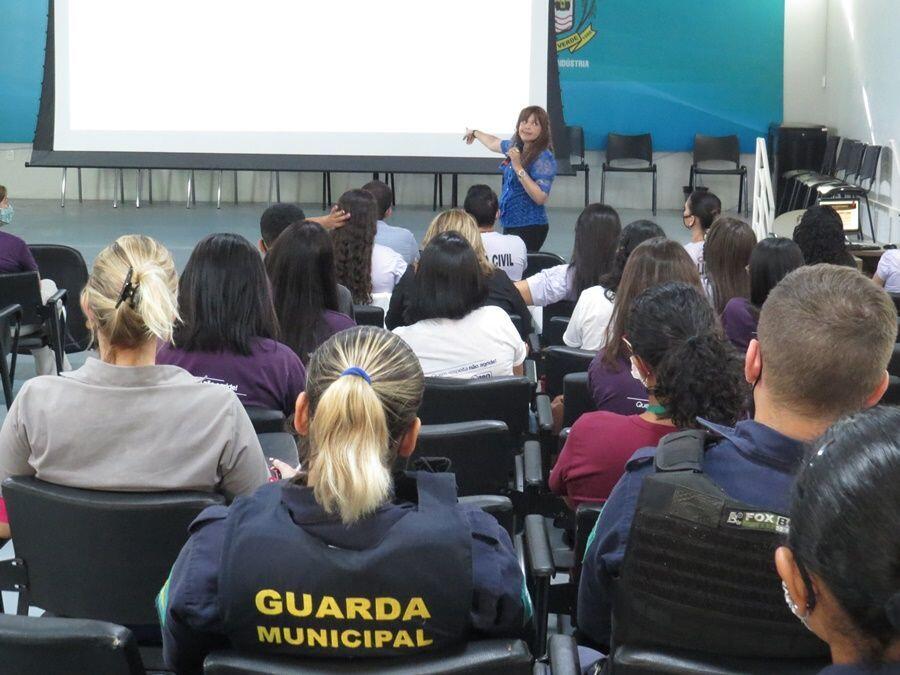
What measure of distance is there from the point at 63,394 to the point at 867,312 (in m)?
1.42

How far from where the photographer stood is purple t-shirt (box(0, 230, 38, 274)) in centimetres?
468

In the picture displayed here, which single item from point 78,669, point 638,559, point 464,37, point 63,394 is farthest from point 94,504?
point 464,37

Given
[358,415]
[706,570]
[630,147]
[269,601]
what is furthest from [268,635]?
[630,147]

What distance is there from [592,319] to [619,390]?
2.61 feet

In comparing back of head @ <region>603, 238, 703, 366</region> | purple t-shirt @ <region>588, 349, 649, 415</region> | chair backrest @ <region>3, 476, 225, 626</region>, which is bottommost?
chair backrest @ <region>3, 476, 225, 626</region>

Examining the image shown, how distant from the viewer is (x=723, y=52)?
34.9 feet

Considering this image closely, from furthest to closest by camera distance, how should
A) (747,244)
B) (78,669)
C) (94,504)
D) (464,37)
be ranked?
1. (464,37)
2. (747,244)
3. (94,504)
4. (78,669)

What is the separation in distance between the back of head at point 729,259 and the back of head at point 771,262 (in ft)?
1.08

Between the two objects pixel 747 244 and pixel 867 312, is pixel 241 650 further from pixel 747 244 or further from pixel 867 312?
pixel 747 244

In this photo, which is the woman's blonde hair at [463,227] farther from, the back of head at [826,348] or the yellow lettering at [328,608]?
the yellow lettering at [328,608]

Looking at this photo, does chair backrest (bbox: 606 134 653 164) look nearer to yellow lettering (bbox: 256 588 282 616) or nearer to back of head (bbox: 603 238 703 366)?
back of head (bbox: 603 238 703 366)

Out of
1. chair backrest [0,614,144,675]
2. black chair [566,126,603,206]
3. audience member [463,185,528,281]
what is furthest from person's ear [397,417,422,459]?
black chair [566,126,603,206]

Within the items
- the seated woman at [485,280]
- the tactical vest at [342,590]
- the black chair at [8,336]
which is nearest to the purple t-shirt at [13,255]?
the black chair at [8,336]

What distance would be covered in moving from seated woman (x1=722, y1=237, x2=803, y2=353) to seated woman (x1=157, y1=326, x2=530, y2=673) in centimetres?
210
